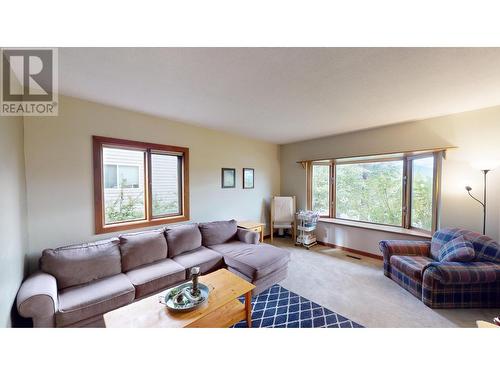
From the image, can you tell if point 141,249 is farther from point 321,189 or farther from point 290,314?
point 321,189

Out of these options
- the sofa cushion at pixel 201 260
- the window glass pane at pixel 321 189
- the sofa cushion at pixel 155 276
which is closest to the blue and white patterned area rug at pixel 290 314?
the sofa cushion at pixel 201 260

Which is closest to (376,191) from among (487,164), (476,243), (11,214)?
(487,164)

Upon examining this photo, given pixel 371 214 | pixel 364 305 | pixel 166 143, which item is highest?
pixel 166 143

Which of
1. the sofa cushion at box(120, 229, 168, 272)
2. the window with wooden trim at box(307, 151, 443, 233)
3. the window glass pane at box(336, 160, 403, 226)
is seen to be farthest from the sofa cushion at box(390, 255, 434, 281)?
the sofa cushion at box(120, 229, 168, 272)

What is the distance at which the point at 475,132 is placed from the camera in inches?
98.7

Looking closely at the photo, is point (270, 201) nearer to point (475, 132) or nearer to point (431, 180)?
point (431, 180)

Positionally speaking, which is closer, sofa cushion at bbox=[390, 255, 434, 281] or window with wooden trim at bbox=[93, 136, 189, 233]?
sofa cushion at bbox=[390, 255, 434, 281]

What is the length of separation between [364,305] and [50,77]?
3.85 m

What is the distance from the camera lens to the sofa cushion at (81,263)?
1757 mm

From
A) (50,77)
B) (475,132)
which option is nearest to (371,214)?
(475,132)

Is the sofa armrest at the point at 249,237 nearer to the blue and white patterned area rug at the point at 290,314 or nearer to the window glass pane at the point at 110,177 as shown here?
the blue and white patterned area rug at the point at 290,314

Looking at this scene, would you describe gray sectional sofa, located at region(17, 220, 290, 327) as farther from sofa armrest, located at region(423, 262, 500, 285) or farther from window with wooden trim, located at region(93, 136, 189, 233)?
sofa armrest, located at region(423, 262, 500, 285)

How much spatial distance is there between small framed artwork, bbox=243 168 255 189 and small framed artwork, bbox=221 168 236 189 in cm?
28

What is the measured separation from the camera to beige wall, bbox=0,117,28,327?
1.33 meters
